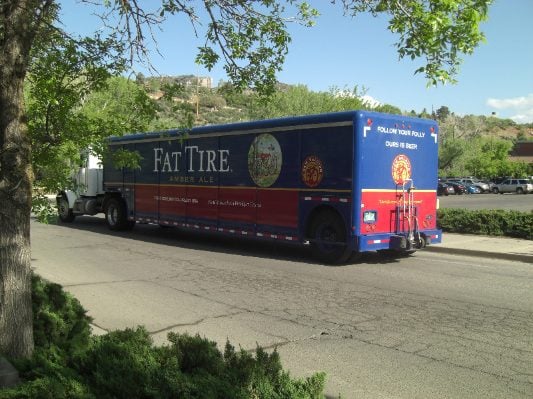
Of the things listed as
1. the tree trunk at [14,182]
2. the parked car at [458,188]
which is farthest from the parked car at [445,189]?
the tree trunk at [14,182]

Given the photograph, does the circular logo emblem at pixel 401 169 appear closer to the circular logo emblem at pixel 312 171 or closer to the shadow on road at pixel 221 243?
the circular logo emblem at pixel 312 171

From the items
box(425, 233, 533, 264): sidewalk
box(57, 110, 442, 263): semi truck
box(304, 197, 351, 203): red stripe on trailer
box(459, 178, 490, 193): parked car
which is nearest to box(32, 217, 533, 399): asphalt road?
box(425, 233, 533, 264): sidewalk

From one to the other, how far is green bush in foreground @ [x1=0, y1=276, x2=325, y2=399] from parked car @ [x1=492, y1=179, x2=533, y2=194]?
6540 centimetres

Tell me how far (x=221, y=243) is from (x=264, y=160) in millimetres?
3352

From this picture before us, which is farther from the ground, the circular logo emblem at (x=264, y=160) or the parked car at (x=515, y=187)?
the parked car at (x=515, y=187)

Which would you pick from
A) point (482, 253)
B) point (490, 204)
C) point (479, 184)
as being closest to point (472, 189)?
point (479, 184)

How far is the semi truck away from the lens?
1110cm

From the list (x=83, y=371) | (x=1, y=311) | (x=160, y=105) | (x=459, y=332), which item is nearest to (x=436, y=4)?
(x=160, y=105)

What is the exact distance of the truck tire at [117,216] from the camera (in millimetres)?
17672

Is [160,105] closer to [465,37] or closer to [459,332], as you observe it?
[465,37]

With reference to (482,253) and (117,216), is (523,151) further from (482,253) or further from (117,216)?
(117,216)

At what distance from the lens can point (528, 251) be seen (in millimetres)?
12914

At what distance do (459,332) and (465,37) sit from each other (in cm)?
380

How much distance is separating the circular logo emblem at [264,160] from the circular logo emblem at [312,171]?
77 cm
